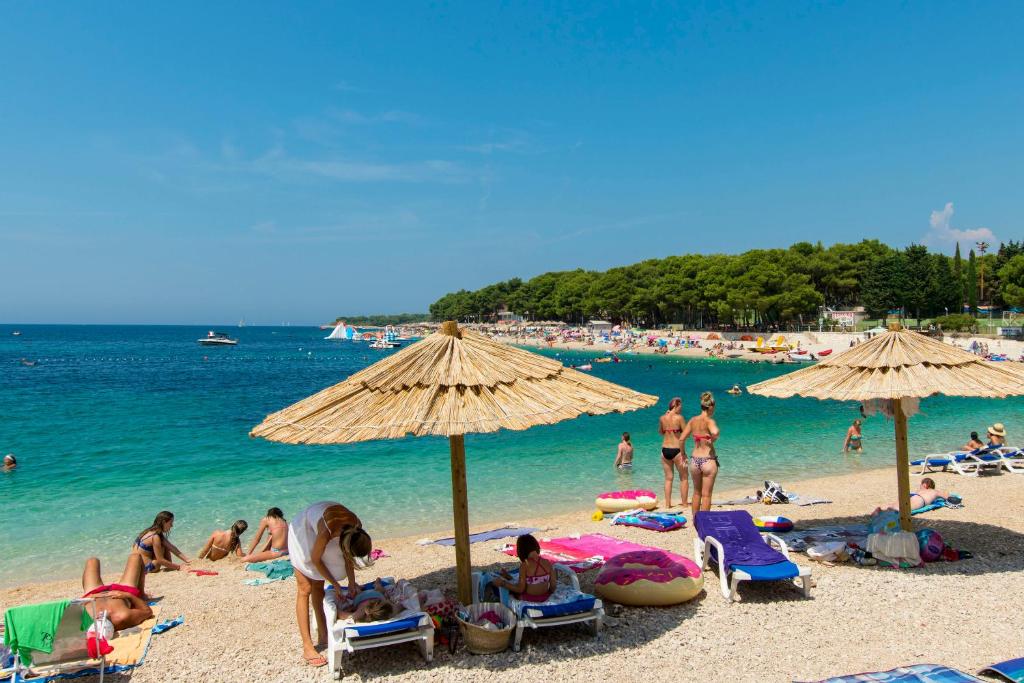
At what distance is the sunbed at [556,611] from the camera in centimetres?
496

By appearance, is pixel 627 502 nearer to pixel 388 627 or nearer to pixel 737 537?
pixel 737 537

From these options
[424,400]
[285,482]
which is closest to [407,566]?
[424,400]

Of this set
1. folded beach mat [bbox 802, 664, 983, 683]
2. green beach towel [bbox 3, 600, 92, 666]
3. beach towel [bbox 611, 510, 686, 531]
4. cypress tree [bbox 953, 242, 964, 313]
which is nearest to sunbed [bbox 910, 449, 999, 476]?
beach towel [bbox 611, 510, 686, 531]

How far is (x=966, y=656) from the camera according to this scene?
4.64m

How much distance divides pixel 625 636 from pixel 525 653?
834 mm

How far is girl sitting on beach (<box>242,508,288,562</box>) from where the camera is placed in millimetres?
8586

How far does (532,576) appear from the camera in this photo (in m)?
5.22

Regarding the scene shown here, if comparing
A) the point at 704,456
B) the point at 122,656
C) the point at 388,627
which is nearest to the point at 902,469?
the point at 704,456

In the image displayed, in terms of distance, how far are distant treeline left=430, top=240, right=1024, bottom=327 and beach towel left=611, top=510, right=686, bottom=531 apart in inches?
1804

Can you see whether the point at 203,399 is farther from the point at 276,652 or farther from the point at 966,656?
the point at 966,656

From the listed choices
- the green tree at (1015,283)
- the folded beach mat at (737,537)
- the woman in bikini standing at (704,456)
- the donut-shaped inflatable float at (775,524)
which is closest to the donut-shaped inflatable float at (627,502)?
the woman in bikini standing at (704,456)

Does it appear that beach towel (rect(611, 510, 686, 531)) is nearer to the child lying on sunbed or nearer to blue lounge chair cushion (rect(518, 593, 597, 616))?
blue lounge chair cushion (rect(518, 593, 597, 616))

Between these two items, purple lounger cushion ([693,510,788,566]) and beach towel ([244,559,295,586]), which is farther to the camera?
beach towel ([244,559,295,586])

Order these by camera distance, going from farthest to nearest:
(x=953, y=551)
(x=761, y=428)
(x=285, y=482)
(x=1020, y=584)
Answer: (x=761, y=428)
(x=285, y=482)
(x=953, y=551)
(x=1020, y=584)
